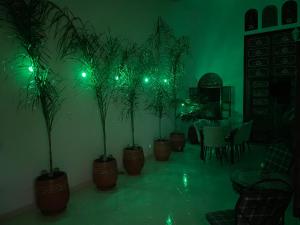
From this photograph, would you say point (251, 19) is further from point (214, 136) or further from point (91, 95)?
point (91, 95)

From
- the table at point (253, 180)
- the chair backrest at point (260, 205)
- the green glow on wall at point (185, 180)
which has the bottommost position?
the green glow on wall at point (185, 180)

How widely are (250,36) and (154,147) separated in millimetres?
4041

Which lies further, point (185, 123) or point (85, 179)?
point (185, 123)

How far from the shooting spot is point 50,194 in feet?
9.82

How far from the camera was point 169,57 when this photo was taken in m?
5.93

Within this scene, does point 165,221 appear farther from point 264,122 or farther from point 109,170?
point 264,122

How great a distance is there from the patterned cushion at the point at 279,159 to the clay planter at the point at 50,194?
99.0 inches

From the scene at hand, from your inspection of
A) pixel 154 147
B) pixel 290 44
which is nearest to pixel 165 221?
pixel 154 147

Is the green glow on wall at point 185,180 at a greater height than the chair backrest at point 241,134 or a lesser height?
lesser

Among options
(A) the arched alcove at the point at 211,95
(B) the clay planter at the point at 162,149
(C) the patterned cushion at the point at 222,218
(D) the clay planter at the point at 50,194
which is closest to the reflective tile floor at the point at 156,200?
(D) the clay planter at the point at 50,194

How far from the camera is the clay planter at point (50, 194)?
299 cm

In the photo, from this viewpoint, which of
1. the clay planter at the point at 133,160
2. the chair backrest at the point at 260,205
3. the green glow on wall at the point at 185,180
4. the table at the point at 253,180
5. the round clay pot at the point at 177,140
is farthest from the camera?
the round clay pot at the point at 177,140

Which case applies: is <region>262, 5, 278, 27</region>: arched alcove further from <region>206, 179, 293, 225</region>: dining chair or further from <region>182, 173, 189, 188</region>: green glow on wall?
<region>206, 179, 293, 225</region>: dining chair

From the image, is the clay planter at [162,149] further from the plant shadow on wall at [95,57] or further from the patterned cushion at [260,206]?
the patterned cushion at [260,206]
